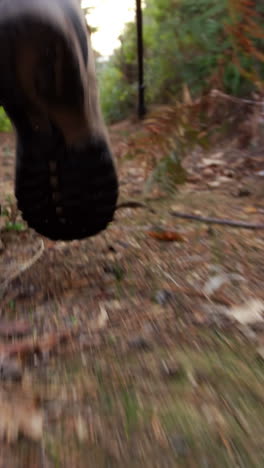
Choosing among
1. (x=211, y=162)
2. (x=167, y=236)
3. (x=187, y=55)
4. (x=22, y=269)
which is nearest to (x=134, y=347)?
(x=22, y=269)

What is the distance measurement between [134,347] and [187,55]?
2.44m

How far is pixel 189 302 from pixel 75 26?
1.82ft

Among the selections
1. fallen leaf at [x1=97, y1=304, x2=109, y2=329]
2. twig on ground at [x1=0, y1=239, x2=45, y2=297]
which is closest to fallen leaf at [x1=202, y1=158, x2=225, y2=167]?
twig on ground at [x1=0, y1=239, x2=45, y2=297]

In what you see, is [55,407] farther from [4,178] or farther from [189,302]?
[4,178]

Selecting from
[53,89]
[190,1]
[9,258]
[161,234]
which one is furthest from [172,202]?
[190,1]

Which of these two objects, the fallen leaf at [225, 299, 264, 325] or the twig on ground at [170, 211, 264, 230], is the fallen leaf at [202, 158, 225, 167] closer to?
the twig on ground at [170, 211, 264, 230]

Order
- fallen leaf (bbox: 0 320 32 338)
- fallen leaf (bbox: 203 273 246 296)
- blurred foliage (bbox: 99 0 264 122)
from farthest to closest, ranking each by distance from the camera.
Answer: blurred foliage (bbox: 99 0 264 122) → fallen leaf (bbox: 203 273 246 296) → fallen leaf (bbox: 0 320 32 338)

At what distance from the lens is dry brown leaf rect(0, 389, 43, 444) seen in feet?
2.11

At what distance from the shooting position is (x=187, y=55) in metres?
2.96

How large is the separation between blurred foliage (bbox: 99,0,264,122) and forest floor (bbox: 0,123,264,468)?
575 mm

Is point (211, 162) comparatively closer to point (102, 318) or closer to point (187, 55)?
point (187, 55)

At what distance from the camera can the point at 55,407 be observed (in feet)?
2.31

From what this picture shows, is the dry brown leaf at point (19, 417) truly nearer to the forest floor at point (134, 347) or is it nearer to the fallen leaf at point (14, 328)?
the forest floor at point (134, 347)

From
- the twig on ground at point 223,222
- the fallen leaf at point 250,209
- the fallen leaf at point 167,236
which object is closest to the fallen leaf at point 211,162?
the fallen leaf at point 250,209
